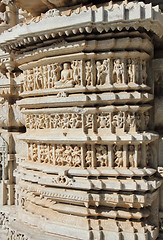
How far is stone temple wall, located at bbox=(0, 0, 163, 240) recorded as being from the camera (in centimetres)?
504

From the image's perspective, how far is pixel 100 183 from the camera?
5059 mm

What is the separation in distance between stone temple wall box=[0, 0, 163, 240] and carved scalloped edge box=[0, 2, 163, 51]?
20 millimetres

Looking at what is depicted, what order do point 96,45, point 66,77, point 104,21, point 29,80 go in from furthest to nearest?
point 29,80 < point 66,77 < point 96,45 < point 104,21

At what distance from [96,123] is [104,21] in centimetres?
216

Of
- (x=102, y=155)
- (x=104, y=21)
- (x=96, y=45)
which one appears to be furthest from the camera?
(x=102, y=155)

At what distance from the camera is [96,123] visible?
17.5 feet

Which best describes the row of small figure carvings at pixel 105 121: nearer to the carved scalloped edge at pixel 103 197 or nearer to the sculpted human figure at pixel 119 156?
the sculpted human figure at pixel 119 156

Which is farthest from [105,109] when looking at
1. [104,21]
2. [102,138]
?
[104,21]

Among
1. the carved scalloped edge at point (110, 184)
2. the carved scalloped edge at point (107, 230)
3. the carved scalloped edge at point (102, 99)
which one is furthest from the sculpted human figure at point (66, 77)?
the carved scalloped edge at point (107, 230)

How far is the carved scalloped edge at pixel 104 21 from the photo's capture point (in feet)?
15.5

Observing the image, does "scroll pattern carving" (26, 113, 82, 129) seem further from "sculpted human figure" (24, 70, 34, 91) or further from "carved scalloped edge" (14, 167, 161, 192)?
"carved scalloped edge" (14, 167, 161, 192)

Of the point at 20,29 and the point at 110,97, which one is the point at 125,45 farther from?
the point at 20,29

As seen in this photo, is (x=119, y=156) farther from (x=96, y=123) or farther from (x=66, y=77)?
(x=66, y=77)

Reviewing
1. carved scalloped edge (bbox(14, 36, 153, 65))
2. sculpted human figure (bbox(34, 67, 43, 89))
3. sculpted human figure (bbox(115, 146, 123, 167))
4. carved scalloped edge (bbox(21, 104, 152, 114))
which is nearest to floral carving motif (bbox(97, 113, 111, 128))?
carved scalloped edge (bbox(21, 104, 152, 114))
